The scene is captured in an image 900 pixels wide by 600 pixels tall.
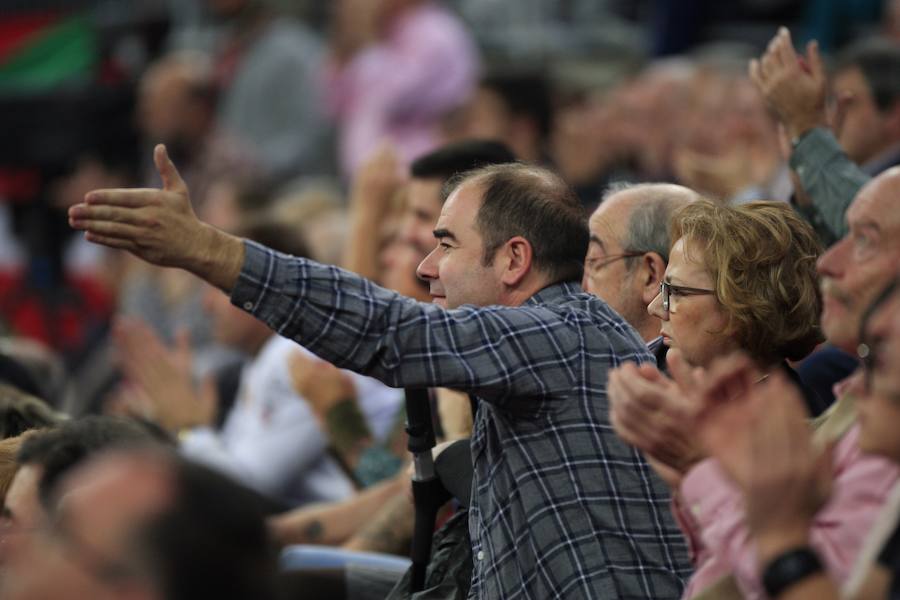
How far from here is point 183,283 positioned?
860cm

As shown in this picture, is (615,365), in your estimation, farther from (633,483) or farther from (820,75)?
(820,75)

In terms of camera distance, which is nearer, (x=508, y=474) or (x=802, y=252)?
(x=508, y=474)

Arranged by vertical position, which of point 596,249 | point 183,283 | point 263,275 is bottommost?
point 183,283

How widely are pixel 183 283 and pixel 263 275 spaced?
5680 millimetres

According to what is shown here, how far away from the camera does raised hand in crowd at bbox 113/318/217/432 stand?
6293mm

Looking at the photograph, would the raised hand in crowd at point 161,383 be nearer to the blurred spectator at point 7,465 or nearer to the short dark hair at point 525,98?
the short dark hair at point 525,98

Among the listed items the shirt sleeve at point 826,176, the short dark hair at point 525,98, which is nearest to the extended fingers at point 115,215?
the shirt sleeve at point 826,176

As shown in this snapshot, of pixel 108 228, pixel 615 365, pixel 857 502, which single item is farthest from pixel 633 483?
pixel 108 228

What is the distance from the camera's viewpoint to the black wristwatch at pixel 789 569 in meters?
2.35

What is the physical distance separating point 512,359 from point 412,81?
6.06 metres

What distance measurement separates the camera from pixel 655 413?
272 cm

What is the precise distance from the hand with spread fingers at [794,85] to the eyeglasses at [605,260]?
0.68 meters

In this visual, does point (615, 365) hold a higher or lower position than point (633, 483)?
higher

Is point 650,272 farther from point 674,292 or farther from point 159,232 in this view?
point 159,232
